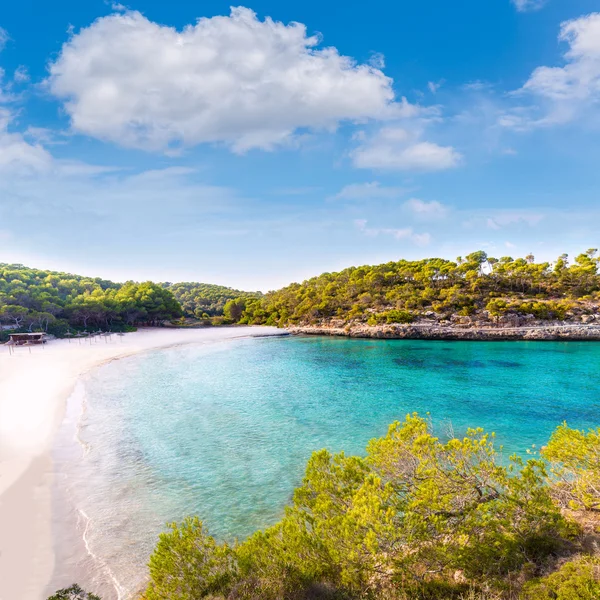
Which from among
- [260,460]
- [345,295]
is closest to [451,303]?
[345,295]

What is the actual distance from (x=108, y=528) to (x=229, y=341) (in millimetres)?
50084

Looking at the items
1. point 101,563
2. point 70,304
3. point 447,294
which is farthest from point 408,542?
point 70,304

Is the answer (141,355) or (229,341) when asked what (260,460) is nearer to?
(141,355)

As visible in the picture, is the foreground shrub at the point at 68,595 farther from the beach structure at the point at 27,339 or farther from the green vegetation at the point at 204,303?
the green vegetation at the point at 204,303

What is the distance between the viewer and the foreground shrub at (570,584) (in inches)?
195

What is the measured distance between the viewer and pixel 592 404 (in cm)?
2395

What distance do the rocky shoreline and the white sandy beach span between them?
131ft

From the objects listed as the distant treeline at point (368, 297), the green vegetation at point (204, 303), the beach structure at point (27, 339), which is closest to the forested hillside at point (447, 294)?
the distant treeline at point (368, 297)

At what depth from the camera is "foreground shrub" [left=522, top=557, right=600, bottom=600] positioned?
4.96 m

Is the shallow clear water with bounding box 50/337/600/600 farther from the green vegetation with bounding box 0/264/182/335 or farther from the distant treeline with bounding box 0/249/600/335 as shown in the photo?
the green vegetation with bounding box 0/264/182/335

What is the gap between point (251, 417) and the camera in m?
21.8

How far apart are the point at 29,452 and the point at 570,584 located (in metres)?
Result: 19.8

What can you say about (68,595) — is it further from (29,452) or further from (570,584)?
(29,452)

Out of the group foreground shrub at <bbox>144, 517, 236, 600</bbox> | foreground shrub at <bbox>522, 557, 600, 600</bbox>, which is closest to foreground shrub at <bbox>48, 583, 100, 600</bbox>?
foreground shrub at <bbox>144, 517, 236, 600</bbox>
